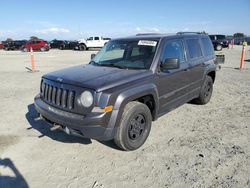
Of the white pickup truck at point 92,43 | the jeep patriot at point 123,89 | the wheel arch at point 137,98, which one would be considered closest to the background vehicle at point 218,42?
the white pickup truck at point 92,43

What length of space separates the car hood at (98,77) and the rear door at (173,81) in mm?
482

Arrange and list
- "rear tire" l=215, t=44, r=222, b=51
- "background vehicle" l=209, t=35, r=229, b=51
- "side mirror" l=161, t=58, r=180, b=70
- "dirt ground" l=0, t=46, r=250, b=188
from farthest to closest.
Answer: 1. "background vehicle" l=209, t=35, r=229, b=51
2. "rear tire" l=215, t=44, r=222, b=51
3. "side mirror" l=161, t=58, r=180, b=70
4. "dirt ground" l=0, t=46, r=250, b=188

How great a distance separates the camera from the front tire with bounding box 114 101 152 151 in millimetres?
3879

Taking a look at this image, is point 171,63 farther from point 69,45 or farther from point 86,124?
point 69,45

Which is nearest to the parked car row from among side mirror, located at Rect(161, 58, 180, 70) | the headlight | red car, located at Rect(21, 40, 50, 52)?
red car, located at Rect(21, 40, 50, 52)

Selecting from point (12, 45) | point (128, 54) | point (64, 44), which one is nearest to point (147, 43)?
point (128, 54)

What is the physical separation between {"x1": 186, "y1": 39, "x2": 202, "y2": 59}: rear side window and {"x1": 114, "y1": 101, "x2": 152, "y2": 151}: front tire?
206 cm

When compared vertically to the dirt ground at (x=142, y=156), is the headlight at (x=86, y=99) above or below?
above

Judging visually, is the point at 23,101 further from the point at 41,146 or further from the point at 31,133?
the point at 41,146

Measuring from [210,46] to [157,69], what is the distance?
295 cm

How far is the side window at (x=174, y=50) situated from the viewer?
4.77 meters

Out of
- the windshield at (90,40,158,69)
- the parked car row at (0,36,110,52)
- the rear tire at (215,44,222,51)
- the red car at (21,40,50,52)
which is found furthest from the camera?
the parked car row at (0,36,110,52)

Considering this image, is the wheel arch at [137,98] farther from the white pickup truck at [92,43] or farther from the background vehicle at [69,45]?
the background vehicle at [69,45]

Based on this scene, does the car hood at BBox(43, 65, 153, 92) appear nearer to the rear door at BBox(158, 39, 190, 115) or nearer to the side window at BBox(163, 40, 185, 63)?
the rear door at BBox(158, 39, 190, 115)
